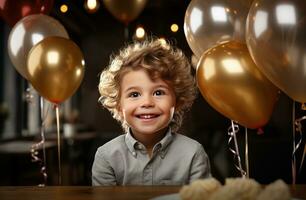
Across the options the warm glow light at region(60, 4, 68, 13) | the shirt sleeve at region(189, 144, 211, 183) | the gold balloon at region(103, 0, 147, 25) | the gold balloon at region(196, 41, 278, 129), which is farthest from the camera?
the warm glow light at region(60, 4, 68, 13)

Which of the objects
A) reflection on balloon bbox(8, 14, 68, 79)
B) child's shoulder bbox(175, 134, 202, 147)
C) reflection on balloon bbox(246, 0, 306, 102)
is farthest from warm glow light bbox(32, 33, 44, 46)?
reflection on balloon bbox(246, 0, 306, 102)

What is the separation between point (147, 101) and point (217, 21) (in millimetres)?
321

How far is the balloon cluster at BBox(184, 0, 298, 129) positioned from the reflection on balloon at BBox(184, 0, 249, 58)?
17cm

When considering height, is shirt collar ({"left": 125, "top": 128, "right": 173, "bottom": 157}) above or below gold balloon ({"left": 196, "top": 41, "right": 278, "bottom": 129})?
below

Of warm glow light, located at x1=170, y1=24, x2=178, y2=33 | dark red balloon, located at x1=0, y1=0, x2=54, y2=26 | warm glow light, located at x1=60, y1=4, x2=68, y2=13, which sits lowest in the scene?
warm glow light, located at x1=170, y1=24, x2=178, y2=33

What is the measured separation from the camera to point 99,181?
1354mm

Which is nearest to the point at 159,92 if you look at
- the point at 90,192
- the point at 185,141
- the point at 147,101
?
the point at 147,101

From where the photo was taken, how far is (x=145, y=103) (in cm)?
135

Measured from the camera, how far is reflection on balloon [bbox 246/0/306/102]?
1.02m

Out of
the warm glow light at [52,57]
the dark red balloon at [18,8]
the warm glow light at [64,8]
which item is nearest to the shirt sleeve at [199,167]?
the warm glow light at [52,57]

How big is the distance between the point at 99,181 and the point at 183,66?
0.47 metres

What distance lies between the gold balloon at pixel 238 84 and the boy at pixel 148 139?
0.25 meters

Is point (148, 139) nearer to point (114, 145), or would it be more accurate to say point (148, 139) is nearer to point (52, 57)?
point (114, 145)

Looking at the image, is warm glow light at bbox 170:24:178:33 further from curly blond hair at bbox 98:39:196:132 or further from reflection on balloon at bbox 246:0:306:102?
reflection on balloon at bbox 246:0:306:102
